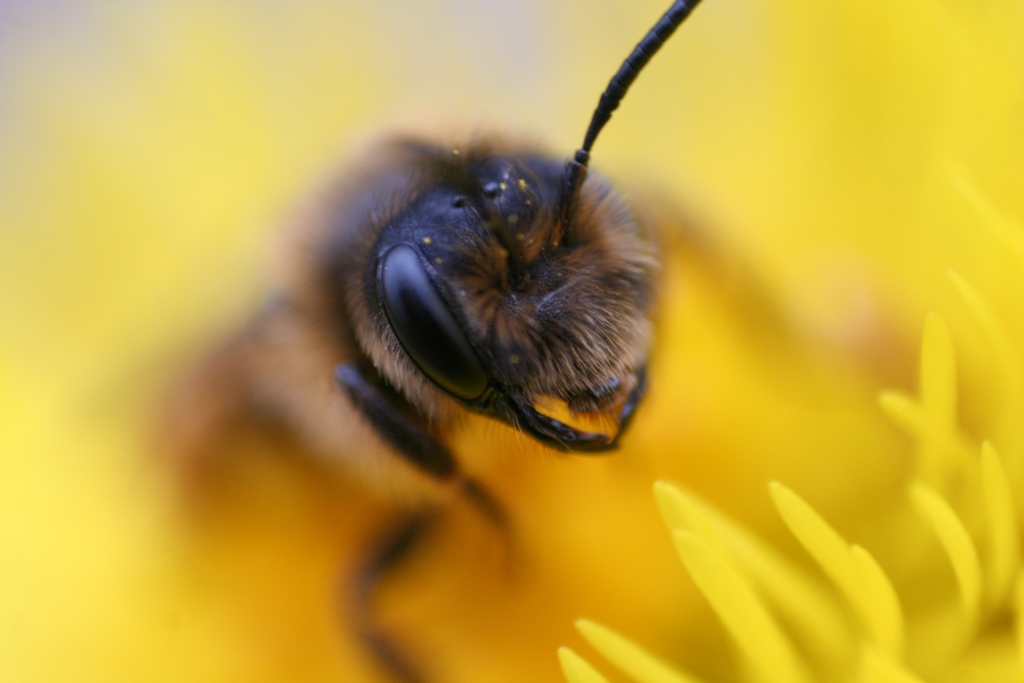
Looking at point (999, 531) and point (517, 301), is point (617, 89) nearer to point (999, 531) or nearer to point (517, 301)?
point (517, 301)

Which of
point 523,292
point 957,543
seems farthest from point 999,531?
point 523,292

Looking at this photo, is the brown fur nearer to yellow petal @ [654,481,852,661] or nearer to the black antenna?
the black antenna

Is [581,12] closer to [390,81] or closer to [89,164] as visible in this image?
[390,81]

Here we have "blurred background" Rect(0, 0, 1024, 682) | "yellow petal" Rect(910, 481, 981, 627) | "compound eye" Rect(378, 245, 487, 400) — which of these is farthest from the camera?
"blurred background" Rect(0, 0, 1024, 682)

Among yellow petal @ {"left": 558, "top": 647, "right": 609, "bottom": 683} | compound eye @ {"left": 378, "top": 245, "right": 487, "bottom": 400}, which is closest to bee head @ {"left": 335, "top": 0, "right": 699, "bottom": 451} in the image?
compound eye @ {"left": 378, "top": 245, "right": 487, "bottom": 400}

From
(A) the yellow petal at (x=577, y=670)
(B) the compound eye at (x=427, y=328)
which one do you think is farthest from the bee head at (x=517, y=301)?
(A) the yellow petal at (x=577, y=670)

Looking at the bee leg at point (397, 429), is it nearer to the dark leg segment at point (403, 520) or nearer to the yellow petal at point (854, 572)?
the dark leg segment at point (403, 520)
